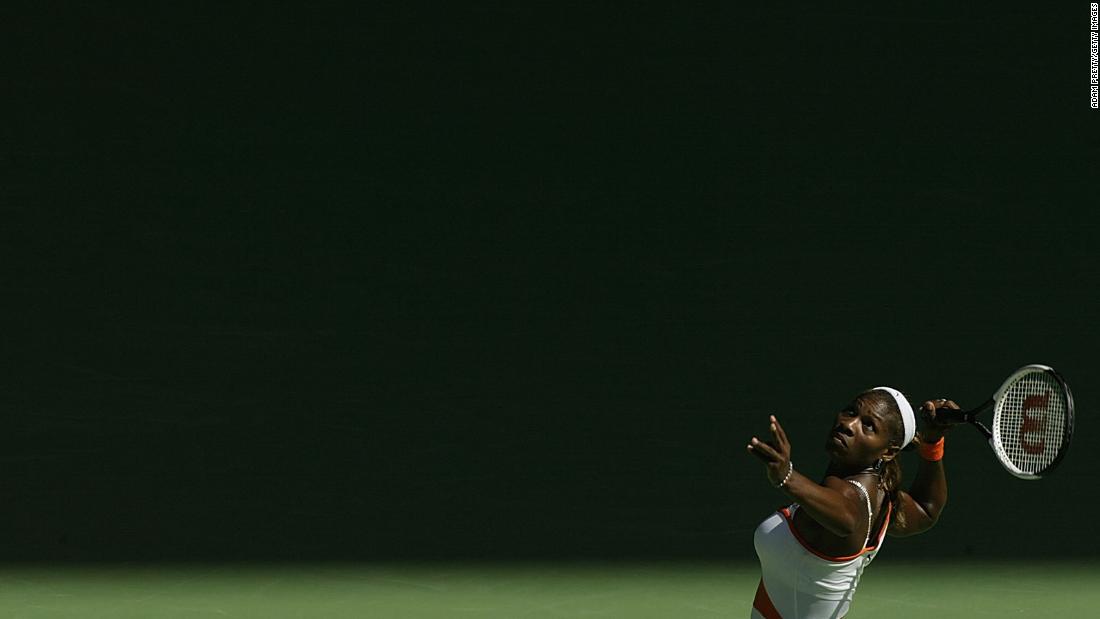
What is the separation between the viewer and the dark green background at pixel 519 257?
7.43 meters

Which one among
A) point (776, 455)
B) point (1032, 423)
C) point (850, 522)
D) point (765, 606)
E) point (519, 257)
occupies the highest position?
point (519, 257)

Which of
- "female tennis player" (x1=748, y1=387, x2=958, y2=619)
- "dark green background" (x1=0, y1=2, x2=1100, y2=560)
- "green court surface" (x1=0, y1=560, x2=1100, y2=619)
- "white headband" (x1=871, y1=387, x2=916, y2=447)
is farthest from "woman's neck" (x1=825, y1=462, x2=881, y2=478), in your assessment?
"dark green background" (x1=0, y1=2, x2=1100, y2=560)

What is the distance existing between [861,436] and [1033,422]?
50 cm

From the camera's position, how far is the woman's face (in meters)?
4.30

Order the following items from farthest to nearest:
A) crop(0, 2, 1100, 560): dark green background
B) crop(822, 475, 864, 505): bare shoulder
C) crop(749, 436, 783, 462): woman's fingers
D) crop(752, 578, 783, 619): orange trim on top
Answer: crop(0, 2, 1100, 560): dark green background < crop(752, 578, 783, 619): orange trim on top < crop(822, 475, 864, 505): bare shoulder < crop(749, 436, 783, 462): woman's fingers

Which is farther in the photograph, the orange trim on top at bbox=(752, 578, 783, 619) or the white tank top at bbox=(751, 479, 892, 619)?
the orange trim on top at bbox=(752, 578, 783, 619)

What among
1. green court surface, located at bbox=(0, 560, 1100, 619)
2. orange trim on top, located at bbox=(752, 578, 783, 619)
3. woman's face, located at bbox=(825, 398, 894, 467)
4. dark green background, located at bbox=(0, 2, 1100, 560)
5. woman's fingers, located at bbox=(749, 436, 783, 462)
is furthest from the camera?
dark green background, located at bbox=(0, 2, 1100, 560)

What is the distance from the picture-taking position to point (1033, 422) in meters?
4.49

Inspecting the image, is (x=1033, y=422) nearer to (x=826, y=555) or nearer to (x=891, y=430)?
(x=891, y=430)

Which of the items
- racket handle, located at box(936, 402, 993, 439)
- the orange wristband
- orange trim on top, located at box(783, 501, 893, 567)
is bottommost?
orange trim on top, located at box(783, 501, 893, 567)

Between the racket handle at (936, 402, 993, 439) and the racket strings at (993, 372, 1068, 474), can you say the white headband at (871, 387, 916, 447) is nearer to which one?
the racket handle at (936, 402, 993, 439)

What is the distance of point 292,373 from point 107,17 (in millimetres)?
1783

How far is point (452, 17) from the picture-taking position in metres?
7.87

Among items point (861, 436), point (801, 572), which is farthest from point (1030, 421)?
point (801, 572)
